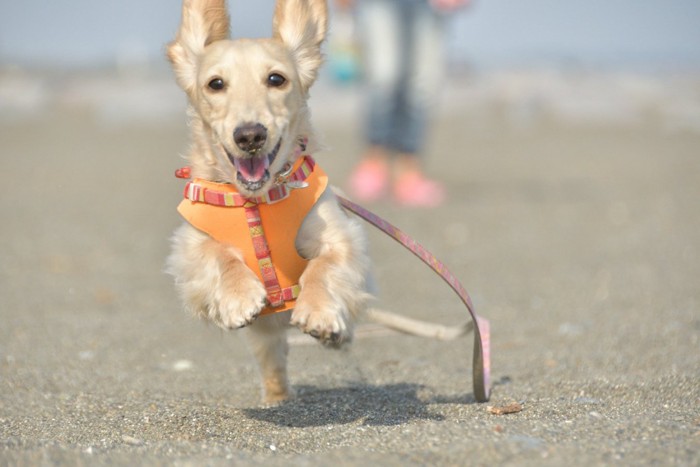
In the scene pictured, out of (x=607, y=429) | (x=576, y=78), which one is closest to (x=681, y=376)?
(x=607, y=429)

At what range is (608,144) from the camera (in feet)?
54.4

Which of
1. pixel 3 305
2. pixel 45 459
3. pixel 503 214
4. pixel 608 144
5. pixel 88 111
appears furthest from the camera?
pixel 88 111

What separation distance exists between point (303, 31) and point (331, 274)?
1.08 metres

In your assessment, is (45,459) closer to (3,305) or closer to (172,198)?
(3,305)

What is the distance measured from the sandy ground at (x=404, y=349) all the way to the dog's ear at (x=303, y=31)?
0.65m

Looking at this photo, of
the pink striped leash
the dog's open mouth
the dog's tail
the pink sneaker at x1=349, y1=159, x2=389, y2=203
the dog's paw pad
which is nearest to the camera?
the dog's paw pad

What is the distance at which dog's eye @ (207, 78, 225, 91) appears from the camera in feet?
11.5

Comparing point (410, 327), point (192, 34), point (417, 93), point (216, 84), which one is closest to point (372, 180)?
point (417, 93)

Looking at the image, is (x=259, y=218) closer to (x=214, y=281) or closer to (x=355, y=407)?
(x=214, y=281)

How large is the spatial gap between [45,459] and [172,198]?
8563 mm

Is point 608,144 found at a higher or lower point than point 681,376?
lower

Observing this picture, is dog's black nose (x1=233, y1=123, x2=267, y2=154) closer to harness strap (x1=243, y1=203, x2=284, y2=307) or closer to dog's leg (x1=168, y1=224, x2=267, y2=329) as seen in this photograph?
harness strap (x1=243, y1=203, x2=284, y2=307)

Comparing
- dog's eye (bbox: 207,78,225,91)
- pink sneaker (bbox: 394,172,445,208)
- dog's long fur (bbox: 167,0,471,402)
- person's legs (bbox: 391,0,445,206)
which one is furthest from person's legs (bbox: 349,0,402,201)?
dog's eye (bbox: 207,78,225,91)

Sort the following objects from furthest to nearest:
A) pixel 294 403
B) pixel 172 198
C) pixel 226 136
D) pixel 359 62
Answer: pixel 359 62
pixel 172 198
pixel 294 403
pixel 226 136
